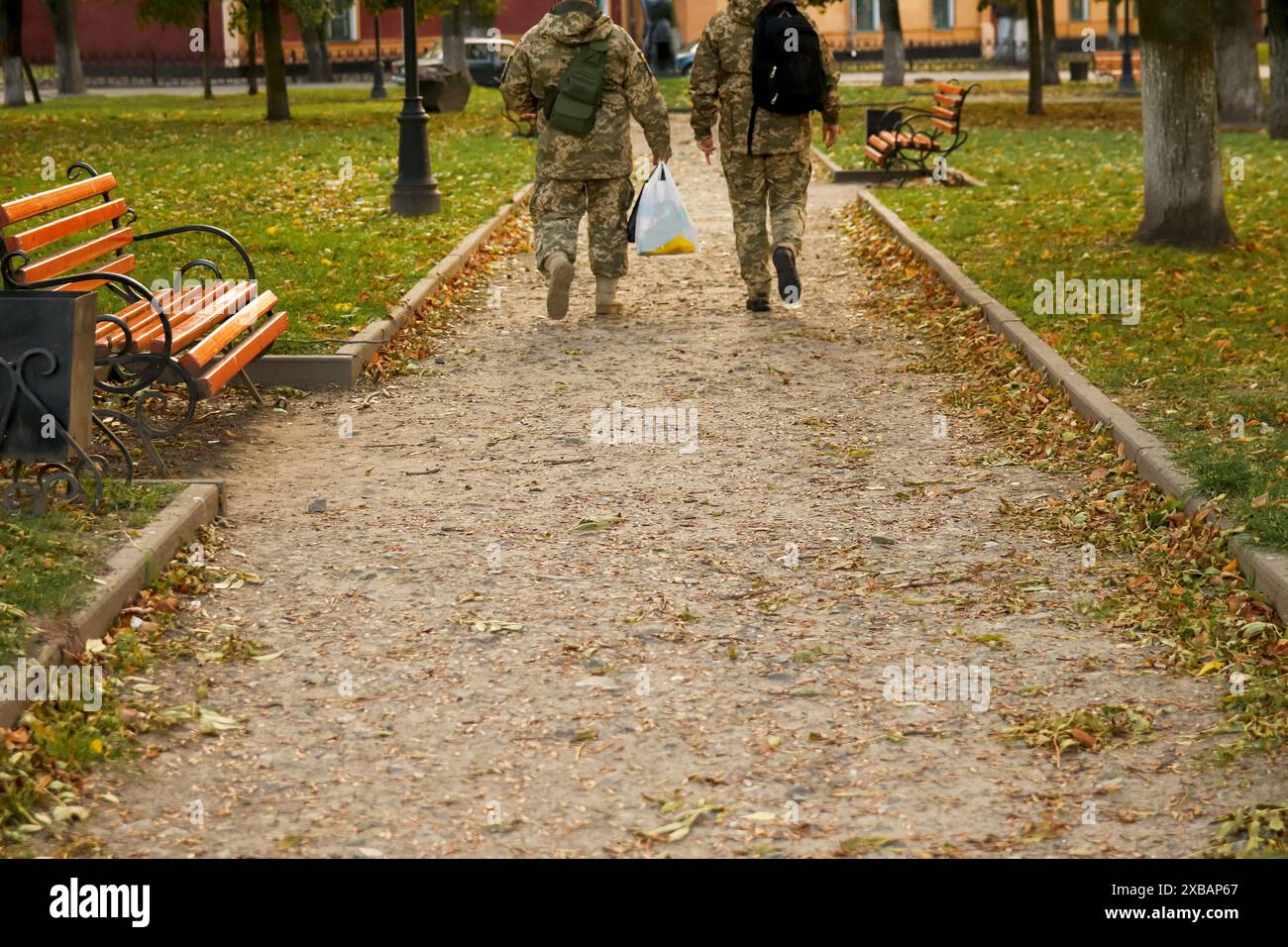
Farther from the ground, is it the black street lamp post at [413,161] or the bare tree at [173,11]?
the bare tree at [173,11]

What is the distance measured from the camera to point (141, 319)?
8070 millimetres

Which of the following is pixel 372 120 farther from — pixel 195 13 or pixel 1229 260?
pixel 1229 260

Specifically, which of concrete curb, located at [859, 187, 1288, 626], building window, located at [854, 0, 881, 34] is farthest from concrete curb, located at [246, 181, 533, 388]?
building window, located at [854, 0, 881, 34]

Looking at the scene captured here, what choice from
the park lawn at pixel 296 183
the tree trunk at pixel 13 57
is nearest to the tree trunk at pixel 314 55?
the tree trunk at pixel 13 57

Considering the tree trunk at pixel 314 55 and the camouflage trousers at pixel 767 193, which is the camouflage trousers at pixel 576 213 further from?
the tree trunk at pixel 314 55

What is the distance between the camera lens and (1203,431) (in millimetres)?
7461

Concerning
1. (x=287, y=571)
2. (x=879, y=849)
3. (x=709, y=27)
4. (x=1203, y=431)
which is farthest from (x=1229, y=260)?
(x=879, y=849)

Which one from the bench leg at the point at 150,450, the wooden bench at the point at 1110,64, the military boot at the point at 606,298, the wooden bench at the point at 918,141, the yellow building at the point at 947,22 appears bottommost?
the bench leg at the point at 150,450

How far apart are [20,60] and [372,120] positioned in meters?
11.5

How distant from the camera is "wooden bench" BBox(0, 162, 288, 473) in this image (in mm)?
7301

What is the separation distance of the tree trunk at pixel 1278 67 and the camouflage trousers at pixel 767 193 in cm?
1285

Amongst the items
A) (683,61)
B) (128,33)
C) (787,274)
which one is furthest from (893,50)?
(787,274)

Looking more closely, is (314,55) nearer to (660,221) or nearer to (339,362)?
(660,221)

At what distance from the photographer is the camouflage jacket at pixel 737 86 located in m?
10.6
